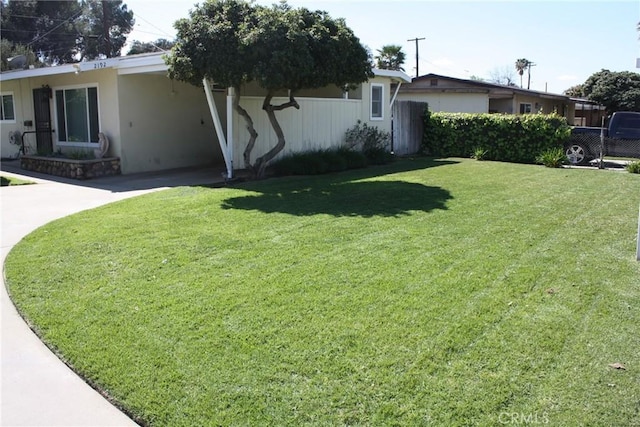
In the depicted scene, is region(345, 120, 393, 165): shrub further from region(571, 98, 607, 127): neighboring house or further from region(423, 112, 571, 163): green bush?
region(571, 98, 607, 127): neighboring house

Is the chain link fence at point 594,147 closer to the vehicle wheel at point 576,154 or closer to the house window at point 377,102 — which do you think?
→ the vehicle wheel at point 576,154

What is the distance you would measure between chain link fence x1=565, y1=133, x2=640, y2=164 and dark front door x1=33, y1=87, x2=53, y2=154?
16.0m

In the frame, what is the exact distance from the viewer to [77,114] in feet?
50.5

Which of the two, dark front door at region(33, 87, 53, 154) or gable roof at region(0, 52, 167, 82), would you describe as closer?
gable roof at region(0, 52, 167, 82)

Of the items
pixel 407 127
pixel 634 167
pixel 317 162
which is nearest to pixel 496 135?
pixel 407 127

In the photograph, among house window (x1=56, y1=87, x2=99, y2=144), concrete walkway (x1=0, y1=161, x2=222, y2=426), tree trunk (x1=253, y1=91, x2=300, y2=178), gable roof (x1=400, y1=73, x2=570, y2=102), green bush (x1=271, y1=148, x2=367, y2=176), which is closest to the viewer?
concrete walkway (x1=0, y1=161, x2=222, y2=426)

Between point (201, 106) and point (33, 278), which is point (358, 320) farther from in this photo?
point (201, 106)

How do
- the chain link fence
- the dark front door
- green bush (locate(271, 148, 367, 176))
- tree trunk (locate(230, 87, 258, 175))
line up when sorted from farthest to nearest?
the dark front door
the chain link fence
green bush (locate(271, 148, 367, 176))
tree trunk (locate(230, 87, 258, 175))

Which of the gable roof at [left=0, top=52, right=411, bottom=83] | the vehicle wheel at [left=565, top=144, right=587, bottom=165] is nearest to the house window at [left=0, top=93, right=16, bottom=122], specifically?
the gable roof at [left=0, top=52, right=411, bottom=83]

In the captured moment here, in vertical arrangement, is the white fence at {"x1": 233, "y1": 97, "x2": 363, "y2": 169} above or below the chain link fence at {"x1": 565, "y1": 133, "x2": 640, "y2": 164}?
above

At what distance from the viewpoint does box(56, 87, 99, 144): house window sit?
48.4ft

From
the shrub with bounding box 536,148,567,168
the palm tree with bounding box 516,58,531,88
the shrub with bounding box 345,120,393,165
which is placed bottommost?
the shrub with bounding box 536,148,567,168

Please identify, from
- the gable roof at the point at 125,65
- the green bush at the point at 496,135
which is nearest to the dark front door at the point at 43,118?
the gable roof at the point at 125,65

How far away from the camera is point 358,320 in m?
4.13
